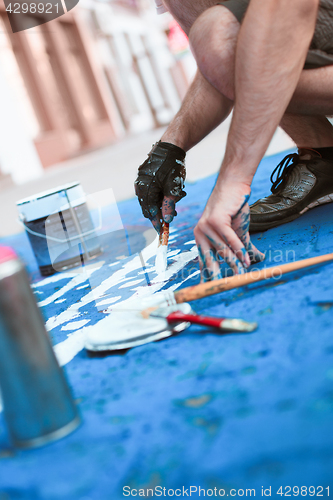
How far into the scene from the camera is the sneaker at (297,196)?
1.39 meters

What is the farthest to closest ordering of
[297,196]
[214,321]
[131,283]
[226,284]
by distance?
[297,196] < [131,283] < [226,284] < [214,321]

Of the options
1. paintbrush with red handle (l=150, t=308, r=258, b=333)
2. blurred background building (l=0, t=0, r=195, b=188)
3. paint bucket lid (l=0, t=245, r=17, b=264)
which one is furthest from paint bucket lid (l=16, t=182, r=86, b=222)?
blurred background building (l=0, t=0, r=195, b=188)

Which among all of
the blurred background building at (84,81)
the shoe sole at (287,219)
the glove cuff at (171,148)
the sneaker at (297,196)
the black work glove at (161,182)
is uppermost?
the blurred background building at (84,81)

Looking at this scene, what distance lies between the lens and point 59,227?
1.68m

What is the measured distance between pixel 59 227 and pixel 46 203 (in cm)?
10

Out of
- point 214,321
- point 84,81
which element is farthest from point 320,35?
point 84,81

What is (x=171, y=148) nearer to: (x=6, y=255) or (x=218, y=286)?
(x=218, y=286)

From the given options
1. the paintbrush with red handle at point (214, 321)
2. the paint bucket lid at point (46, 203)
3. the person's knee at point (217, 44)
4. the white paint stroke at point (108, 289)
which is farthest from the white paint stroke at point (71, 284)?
the person's knee at point (217, 44)

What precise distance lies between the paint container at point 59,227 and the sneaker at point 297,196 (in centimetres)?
68

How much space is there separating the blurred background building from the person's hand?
7.61 m

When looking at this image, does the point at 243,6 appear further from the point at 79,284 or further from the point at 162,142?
the point at 79,284

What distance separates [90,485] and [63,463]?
0.06 metres

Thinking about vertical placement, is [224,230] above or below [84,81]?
below

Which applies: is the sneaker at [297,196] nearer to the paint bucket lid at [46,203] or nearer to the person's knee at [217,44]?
the person's knee at [217,44]
